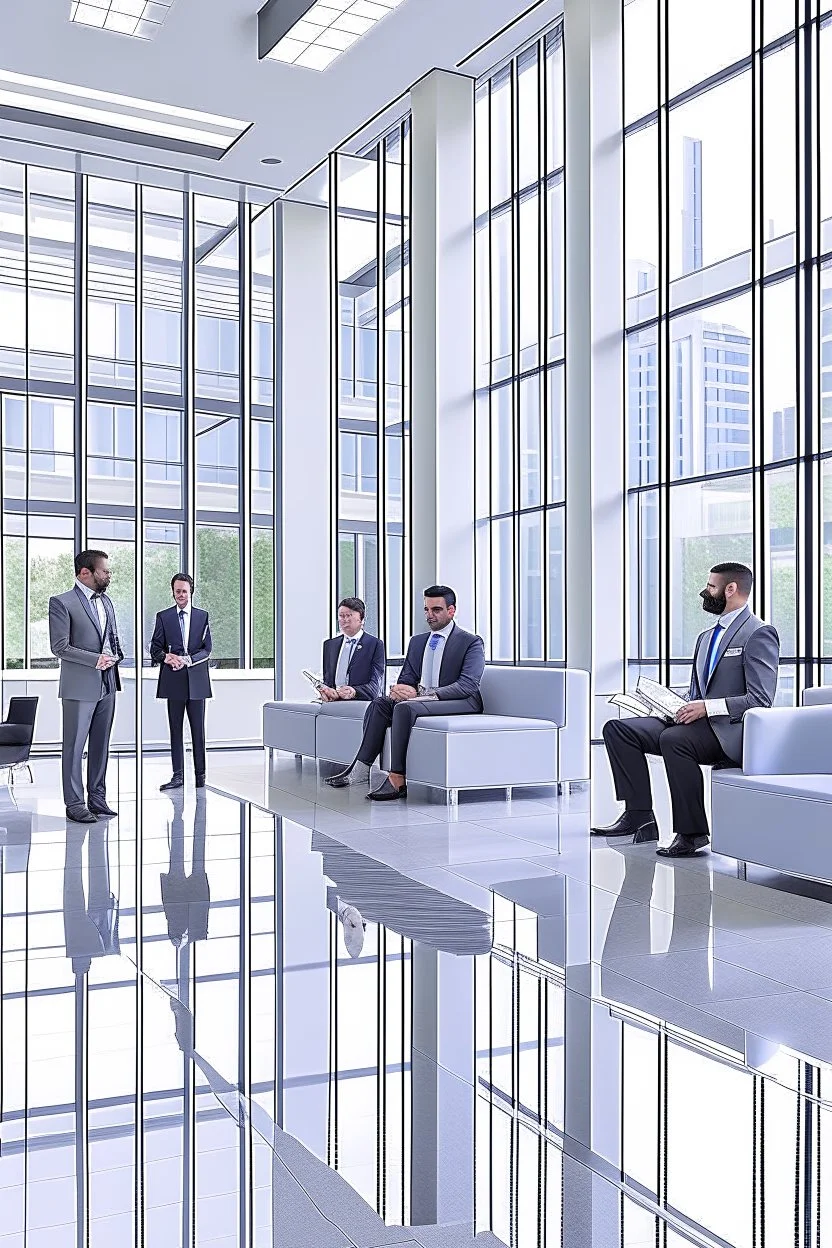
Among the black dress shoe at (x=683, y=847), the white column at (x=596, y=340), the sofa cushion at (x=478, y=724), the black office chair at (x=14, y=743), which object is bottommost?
the black dress shoe at (x=683, y=847)

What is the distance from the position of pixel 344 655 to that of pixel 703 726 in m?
4.44

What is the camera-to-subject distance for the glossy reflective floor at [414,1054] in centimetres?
241

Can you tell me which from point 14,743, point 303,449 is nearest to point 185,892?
point 14,743

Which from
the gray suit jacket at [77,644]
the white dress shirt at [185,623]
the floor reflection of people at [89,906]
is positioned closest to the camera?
the floor reflection of people at [89,906]

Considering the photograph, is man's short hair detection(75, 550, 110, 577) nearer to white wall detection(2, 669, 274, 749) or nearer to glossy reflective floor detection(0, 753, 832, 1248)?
glossy reflective floor detection(0, 753, 832, 1248)

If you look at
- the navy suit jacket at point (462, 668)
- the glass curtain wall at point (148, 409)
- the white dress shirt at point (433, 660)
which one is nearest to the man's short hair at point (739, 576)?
the navy suit jacket at point (462, 668)

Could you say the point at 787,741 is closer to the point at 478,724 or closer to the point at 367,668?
the point at 478,724

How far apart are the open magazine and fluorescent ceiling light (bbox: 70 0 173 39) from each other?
6793 mm

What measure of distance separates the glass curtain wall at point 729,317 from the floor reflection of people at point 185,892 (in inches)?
201

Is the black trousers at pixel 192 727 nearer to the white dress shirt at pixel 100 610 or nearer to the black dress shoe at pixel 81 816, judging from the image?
the white dress shirt at pixel 100 610

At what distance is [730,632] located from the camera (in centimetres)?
644

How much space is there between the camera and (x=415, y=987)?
3877 mm

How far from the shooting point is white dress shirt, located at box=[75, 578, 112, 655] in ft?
26.2

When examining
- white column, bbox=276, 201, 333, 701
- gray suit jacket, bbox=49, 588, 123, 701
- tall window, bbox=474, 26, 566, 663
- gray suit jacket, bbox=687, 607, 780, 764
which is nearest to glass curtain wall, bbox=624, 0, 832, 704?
tall window, bbox=474, 26, 566, 663
